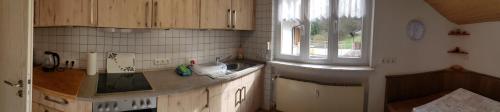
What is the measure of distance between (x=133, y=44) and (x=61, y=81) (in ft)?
2.31

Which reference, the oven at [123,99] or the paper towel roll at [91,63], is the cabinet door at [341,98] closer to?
the oven at [123,99]

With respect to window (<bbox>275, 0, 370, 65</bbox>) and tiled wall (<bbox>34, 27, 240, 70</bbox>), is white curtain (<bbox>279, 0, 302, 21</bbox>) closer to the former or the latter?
window (<bbox>275, 0, 370, 65</bbox>)

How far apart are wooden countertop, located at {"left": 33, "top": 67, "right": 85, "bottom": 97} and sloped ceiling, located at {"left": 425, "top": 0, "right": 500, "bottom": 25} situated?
10.0 ft

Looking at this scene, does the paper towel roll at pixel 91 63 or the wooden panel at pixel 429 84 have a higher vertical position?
the paper towel roll at pixel 91 63

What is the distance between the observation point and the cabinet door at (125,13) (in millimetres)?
2094

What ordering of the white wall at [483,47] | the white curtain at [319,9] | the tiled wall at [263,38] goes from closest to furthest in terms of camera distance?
the white wall at [483,47], the white curtain at [319,9], the tiled wall at [263,38]

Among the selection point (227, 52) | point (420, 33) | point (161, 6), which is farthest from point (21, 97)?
point (420, 33)

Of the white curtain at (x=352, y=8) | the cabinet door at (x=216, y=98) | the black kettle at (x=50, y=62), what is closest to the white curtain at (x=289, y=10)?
the white curtain at (x=352, y=8)

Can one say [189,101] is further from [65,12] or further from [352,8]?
[352,8]

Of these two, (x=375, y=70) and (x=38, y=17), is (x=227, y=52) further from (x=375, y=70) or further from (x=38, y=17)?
(x=38, y=17)

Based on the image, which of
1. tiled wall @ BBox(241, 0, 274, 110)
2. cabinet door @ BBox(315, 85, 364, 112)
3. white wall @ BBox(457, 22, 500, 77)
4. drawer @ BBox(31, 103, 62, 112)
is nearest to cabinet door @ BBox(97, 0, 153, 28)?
drawer @ BBox(31, 103, 62, 112)

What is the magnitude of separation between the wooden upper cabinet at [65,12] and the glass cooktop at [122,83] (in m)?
0.43

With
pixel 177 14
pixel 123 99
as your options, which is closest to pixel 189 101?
pixel 123 99

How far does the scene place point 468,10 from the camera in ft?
8.64
